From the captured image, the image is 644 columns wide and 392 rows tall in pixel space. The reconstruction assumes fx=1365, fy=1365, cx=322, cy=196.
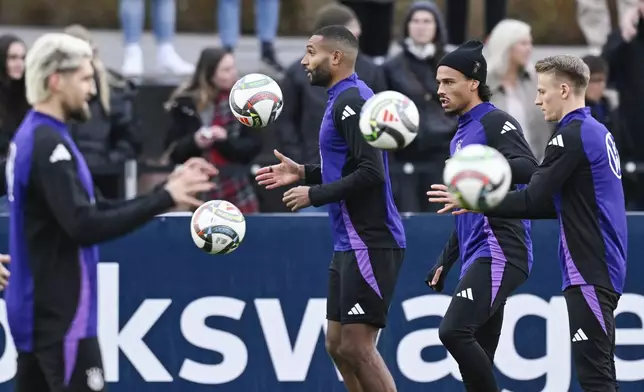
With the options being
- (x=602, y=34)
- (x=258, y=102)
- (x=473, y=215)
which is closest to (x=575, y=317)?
(x=473, y=215)

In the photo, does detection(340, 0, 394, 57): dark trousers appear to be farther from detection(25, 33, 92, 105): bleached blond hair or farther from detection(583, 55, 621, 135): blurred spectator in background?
detection(25, 33, 92, 105): bleached blond hair

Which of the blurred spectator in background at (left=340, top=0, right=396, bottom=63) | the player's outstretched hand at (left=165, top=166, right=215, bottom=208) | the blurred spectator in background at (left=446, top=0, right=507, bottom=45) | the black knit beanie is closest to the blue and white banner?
the black knit beanie

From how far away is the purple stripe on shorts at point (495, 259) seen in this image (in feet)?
26.6

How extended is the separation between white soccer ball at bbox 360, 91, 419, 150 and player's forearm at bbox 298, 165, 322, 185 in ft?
3.44

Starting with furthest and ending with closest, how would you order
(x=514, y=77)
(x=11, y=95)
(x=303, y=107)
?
1. (x=514, y=77)
2. (x=303, y=107)
3. (x=11, y=95)

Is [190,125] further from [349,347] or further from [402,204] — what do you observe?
[349,347]

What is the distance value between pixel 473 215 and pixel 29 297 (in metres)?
2.98

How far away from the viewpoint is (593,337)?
755cm

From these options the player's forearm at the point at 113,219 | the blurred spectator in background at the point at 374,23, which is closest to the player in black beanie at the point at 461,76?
the player's forearm at the point at 113,219

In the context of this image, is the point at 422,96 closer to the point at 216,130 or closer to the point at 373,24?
the point at 373,24

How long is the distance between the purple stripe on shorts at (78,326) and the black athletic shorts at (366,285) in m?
2.41

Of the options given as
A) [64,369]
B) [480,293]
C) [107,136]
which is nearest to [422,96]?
[107,136]

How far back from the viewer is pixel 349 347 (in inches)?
332

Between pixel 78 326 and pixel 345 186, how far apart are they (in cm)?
235
